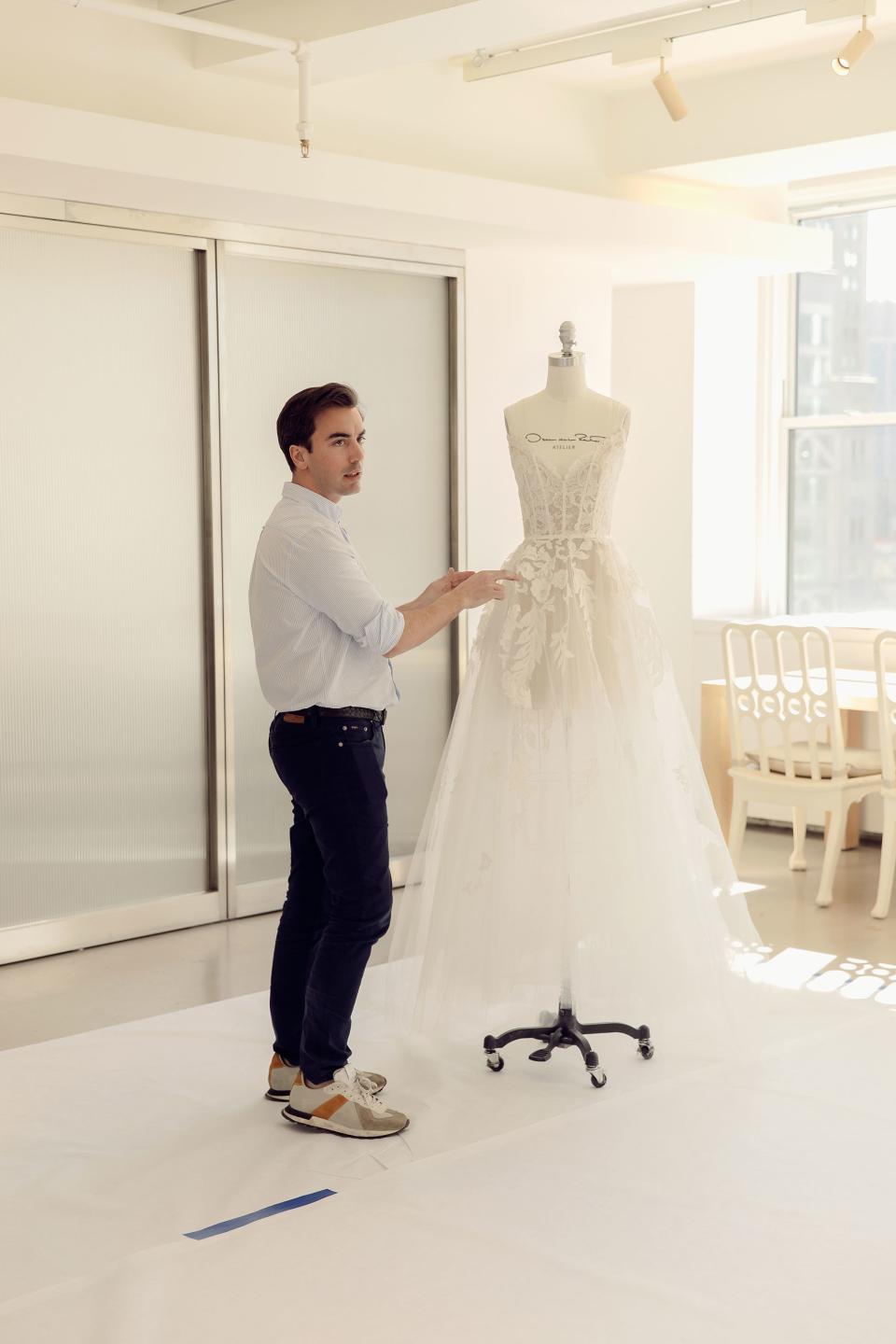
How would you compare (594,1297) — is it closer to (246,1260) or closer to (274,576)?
(246,1260)

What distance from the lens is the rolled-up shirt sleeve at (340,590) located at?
3.07m

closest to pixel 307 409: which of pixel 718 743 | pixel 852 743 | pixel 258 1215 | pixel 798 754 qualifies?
pixel 258 1215

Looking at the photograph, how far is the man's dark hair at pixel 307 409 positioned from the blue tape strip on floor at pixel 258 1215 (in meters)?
1.45

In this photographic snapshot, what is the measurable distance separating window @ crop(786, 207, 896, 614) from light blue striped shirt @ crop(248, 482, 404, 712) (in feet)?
13.6

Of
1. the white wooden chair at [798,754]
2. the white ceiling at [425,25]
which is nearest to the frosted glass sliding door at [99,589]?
the white ceiling at [425,25]

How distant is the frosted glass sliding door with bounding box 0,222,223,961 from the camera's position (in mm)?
4527

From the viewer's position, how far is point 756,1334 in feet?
7.86

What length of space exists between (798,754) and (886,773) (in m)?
0.33

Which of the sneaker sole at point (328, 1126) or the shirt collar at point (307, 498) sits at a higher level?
the shirt collar at point (307, 498)

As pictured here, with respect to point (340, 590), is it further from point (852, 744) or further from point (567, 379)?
point (852, 744)

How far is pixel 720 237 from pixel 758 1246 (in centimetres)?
416

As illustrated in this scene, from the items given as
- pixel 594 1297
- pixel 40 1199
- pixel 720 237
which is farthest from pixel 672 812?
pixel 720 237

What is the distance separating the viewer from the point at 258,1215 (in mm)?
2848

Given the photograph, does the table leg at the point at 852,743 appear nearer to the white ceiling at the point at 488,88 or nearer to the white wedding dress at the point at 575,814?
the white ceiling at the point at 488,88
